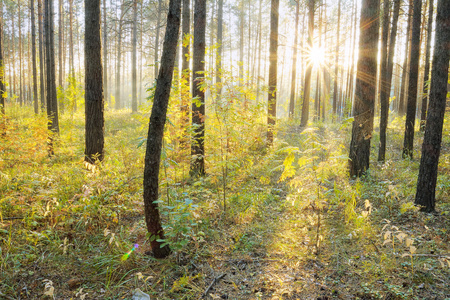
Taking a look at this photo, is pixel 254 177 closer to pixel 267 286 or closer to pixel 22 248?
pixel 267 286

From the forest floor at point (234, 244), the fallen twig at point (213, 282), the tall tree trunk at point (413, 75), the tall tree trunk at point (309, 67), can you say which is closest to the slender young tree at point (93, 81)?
the forest floor at point (234, 244)

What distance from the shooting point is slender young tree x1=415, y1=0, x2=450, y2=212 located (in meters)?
3.82

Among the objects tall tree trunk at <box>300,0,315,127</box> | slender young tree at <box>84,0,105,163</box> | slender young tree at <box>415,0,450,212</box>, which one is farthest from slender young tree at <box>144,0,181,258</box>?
tall tree trunk at <box>300,0,315,127</box>

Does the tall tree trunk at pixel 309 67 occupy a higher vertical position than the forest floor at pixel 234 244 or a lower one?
higher

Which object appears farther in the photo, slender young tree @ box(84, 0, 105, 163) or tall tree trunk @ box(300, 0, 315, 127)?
tall tree trunk @ box(300, 0, 315, 127)

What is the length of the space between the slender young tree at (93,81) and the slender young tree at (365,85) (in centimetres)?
619

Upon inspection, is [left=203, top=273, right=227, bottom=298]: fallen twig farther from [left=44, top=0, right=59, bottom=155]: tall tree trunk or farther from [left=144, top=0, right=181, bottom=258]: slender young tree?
[left=44, top=0, right=59, bottom=155]: tall tree trunk

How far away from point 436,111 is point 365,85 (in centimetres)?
201

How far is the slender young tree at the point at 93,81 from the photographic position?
551 cm

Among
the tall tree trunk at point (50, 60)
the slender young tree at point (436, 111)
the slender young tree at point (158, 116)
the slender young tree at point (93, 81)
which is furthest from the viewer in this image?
the tall tree trunk at point (50, 60)

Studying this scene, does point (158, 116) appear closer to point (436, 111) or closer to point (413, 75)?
point (436, 111)

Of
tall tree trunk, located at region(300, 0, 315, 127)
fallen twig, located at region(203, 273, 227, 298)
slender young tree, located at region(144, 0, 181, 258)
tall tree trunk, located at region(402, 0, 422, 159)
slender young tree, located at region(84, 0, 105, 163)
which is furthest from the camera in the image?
tall tree trunk, located at region(300, 0, 315, 127)

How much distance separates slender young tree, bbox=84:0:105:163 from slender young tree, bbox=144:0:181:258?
137 inches

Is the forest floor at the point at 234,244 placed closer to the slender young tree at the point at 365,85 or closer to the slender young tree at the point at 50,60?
the slender young tree at the point at 365,85
